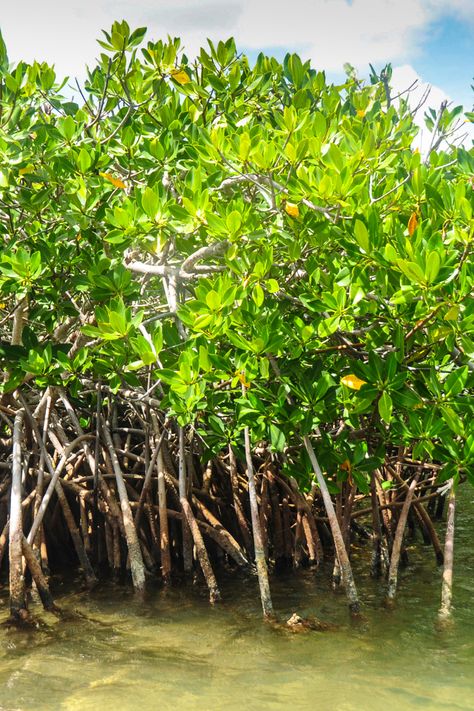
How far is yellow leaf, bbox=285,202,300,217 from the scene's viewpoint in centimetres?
315

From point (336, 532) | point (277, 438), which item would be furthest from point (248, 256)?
point (336, 532)

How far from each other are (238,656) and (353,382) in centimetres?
136

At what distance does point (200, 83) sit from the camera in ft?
13.3

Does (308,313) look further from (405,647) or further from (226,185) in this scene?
(405,647)

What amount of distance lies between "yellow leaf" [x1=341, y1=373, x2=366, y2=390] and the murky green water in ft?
3.90

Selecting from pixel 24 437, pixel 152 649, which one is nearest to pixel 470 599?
pixel 152 649

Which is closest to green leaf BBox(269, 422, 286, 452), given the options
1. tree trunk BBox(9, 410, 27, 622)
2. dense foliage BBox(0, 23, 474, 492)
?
dense foliage BBox(0, 23, 474, 492)

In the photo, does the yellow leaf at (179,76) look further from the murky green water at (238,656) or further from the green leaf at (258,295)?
the murky green water at (238,656)

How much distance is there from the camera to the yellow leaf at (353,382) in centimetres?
304

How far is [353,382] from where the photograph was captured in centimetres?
306

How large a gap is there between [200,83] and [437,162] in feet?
4.58

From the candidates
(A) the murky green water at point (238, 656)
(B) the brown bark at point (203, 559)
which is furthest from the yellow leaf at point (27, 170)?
(A) the murky green water at point (238, 656)

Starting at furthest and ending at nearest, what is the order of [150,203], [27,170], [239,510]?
[239,510] → [27,170] → [150,203]

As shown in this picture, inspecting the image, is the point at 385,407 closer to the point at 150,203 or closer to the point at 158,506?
the point at 150,203
